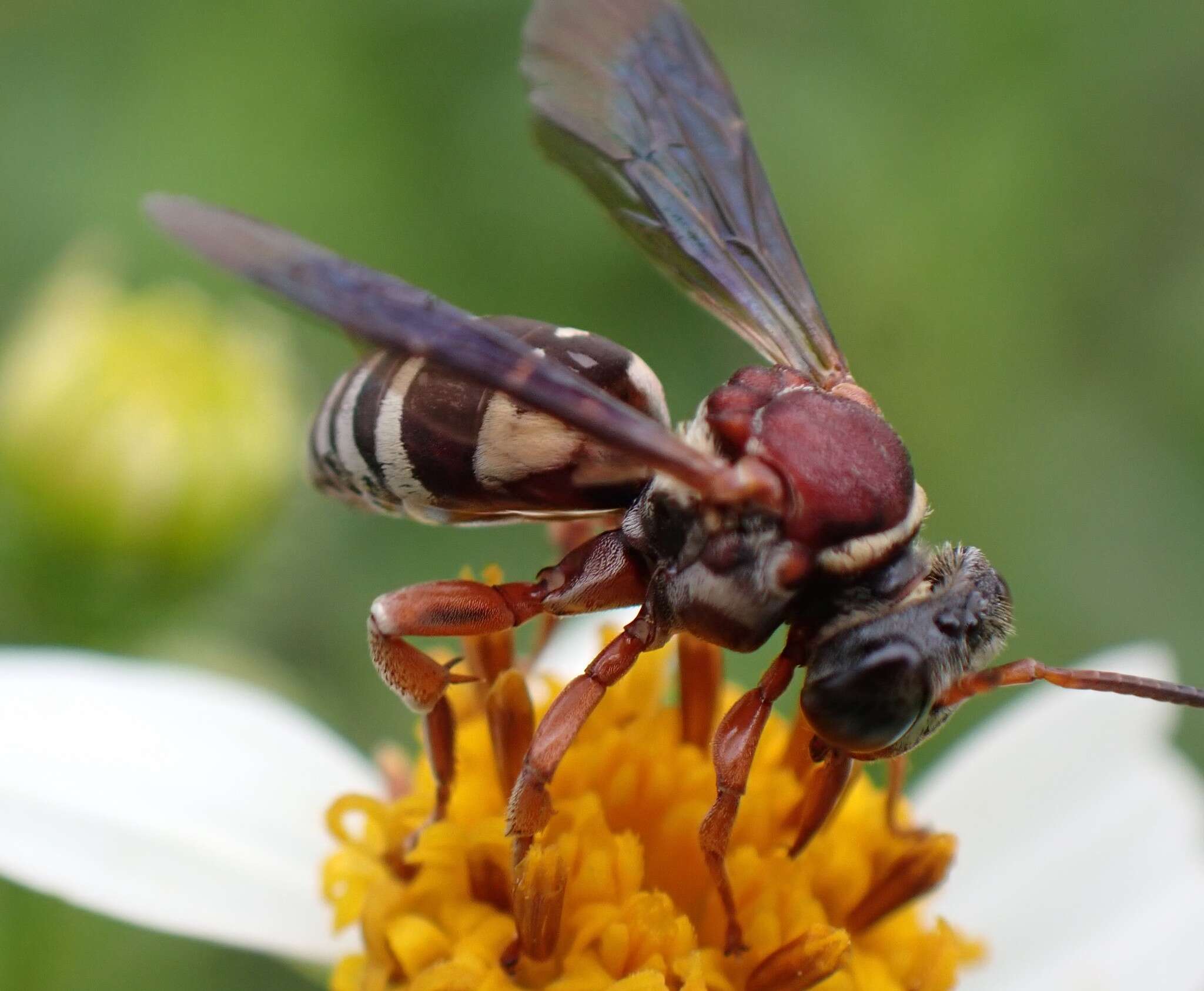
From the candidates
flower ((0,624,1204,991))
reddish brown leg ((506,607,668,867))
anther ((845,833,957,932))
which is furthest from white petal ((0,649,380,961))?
anther ((845,833,957,932))

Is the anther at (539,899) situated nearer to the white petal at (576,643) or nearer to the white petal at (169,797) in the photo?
the white petal at (169,797)

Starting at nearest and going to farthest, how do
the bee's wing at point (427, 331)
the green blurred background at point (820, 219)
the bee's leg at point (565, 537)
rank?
the bee's wing at point (427, 331)
the bee's leg at point (565, 537)
the green blurred background at point (820, 219)

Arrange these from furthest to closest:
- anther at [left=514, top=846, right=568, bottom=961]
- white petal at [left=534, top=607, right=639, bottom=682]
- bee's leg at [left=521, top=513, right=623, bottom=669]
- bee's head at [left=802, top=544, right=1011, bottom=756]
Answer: white petal at [left=534, top=607, right=639, bottom=682]
bee's leg at [left=521, top=513, right=623, bottom=669]
anther at [left=514, top=846, right=568, bottom=961]
bee's head at [left=802, top=544, right=1011, bottom=756]

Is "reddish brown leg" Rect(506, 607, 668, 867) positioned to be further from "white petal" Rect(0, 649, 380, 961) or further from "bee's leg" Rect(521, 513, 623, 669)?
"white petal" Rect(0, 649, 380, 961)

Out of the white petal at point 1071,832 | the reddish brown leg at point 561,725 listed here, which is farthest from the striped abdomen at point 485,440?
the white petal at point 1071,832

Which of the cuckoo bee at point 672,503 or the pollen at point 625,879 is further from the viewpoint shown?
the pollen at point 625,879

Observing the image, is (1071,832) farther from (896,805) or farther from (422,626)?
→ (422,626)

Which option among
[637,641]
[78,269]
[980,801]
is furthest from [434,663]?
[78,269]

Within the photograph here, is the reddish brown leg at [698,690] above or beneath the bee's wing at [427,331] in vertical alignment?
beneath

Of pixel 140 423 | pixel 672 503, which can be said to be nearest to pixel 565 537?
pixel 672 503
